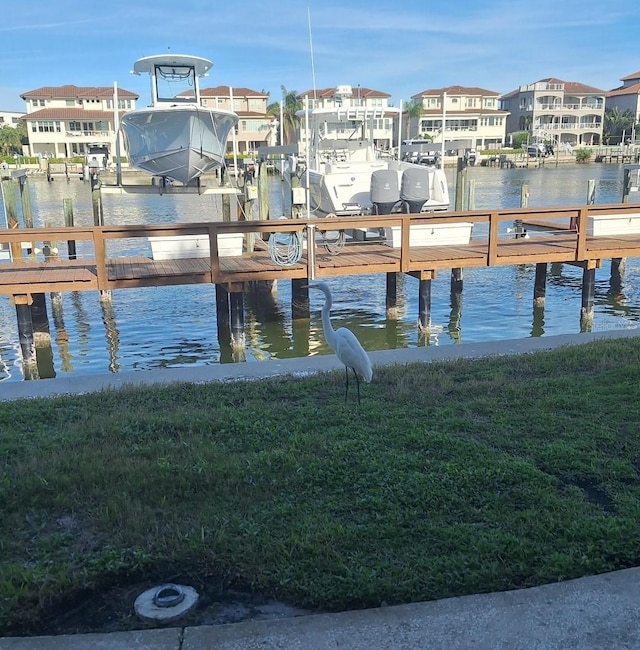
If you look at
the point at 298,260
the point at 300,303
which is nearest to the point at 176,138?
the point at 300,303

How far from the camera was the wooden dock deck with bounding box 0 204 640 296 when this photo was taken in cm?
1180

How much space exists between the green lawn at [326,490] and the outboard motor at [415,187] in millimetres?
10311

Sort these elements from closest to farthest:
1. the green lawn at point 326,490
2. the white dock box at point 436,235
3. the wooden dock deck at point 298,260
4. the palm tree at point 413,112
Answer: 1. the green lawn at point 326,490
2. the wooden dock deck at point 298,260
3. the white dock box at point 436,235
4. the palm tree at point 413,112

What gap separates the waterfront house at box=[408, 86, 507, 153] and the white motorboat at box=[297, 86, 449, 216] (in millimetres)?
67672

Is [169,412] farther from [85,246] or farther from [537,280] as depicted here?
[85,246]

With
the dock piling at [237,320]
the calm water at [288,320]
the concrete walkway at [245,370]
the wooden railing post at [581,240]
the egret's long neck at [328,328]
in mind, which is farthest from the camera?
the wooden railing post at [581,240]

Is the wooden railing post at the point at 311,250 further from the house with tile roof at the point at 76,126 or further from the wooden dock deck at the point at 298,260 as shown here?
the house with tile roof at the point at 76,126

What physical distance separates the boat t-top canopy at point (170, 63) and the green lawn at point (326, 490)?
13842 millimetres

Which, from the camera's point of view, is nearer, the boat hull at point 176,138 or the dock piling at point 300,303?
the dock piling at point 300,303

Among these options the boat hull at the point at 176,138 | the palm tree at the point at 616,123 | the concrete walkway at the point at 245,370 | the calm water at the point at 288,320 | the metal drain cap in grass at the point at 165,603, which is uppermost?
the palm tree at the point at 616,123

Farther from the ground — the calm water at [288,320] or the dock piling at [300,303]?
the dock piling at [300,303]

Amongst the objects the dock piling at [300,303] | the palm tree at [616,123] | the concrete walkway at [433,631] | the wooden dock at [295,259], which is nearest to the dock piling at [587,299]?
the wooden dock at [295,259]

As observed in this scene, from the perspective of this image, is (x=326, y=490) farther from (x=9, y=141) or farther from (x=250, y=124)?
(x=9, y=141)

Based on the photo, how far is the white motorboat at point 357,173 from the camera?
53.7 feet
